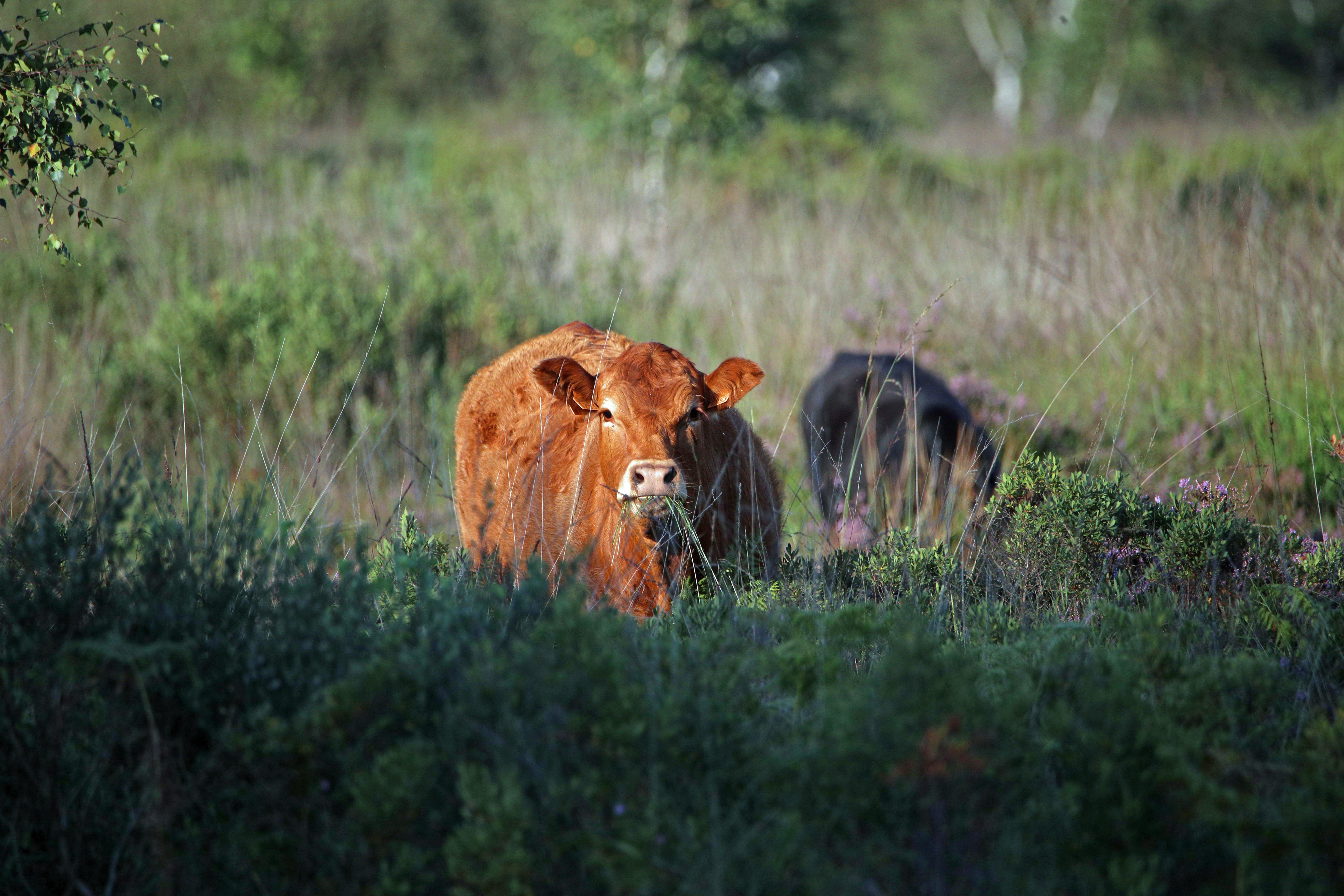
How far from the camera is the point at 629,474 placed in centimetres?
343

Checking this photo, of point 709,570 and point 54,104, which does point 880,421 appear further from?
point 54,104

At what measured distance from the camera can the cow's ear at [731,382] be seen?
4.08 m

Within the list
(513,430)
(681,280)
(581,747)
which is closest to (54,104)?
(513,430)

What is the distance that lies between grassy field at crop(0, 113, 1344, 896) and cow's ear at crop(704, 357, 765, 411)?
31cm

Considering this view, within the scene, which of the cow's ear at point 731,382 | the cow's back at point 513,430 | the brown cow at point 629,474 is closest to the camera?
the brown cow at point 629,474

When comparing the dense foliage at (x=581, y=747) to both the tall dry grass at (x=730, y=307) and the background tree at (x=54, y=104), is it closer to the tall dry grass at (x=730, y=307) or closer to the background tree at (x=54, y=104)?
the tall dry grass at (x=730, y=307)

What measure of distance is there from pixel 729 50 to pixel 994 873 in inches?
620

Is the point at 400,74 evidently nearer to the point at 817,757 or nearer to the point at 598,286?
the point at 598,286

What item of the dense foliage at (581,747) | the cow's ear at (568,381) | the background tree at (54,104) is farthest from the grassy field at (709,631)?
the background tree at (54,104)

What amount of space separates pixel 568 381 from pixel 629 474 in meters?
0.71

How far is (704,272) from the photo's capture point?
8805mm

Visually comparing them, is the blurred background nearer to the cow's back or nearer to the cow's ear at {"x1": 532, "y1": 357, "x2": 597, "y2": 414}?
the cow's back

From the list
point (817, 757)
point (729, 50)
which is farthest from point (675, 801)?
point (729, 50)

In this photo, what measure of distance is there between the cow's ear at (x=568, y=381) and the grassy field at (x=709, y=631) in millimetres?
585
